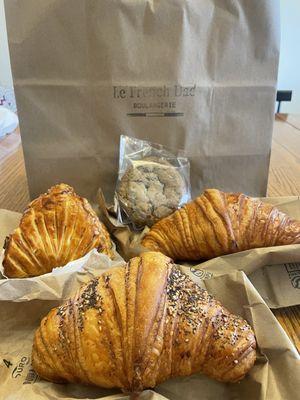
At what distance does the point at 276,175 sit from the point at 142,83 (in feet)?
1.69

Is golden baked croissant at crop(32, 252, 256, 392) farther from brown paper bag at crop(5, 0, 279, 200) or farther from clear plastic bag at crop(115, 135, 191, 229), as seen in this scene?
brown paper bag at crop(5, 0, 279, 200)

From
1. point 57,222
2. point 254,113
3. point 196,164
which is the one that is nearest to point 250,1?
point 254,113

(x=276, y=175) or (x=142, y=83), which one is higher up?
(x=142, y=83)

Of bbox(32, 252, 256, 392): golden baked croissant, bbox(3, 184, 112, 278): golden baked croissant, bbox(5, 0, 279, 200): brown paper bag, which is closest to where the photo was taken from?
bbox(32, 252, 256, 392): golden baked croissant

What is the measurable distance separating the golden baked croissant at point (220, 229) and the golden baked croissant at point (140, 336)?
0.69ft

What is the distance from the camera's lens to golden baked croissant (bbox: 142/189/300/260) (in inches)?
26.6

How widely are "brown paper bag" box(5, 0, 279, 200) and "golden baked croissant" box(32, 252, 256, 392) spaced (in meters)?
0.43

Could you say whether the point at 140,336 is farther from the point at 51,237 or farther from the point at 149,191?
the point at 149,191

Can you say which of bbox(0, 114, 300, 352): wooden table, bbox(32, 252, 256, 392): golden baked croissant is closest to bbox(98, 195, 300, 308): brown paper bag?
bbox(0, 114, 300, 352): wooden table

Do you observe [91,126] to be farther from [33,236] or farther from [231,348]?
[231,348]

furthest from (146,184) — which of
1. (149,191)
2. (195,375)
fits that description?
(195,375)

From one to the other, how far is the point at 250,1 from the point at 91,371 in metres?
0.71

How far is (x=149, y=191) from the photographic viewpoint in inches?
30.9

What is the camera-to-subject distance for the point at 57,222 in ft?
2.11
